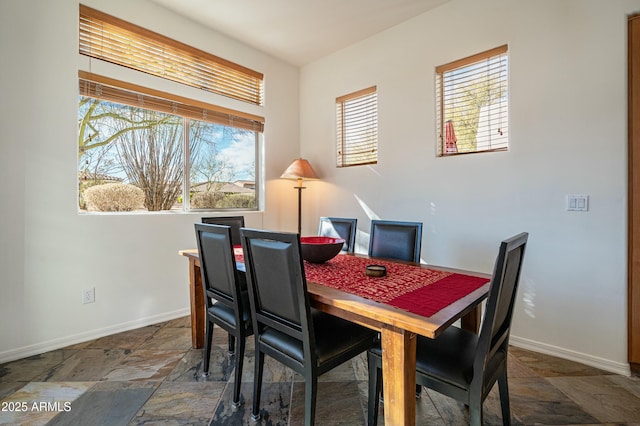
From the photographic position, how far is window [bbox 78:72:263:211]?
251 cm

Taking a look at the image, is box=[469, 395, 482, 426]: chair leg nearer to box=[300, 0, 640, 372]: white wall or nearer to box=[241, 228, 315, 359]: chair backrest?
box=[241, 228, 315, 359]: chair backrest

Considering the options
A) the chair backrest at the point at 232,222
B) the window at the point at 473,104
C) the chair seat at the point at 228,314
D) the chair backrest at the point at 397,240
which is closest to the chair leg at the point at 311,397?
the chair seat at the point at 228,314

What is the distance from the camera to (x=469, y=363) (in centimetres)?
121

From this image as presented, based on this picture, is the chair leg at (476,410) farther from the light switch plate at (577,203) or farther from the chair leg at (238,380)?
the light switch plate at (577,203)

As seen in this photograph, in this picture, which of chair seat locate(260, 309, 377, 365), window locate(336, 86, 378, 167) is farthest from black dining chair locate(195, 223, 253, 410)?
window locate(336, 86, 378, 167)

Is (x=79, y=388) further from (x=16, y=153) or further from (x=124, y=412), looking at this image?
(x=16, y=153)

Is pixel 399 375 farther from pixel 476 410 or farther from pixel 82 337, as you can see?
pixel 82 337

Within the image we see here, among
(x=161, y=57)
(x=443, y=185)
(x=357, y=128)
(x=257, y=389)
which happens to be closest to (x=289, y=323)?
(x=257, y=389)

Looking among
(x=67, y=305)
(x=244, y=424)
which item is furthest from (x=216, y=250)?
(x=67, y=305)

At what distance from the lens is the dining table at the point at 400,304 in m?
1.06

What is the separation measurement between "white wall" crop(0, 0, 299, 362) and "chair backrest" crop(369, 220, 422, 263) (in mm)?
1916

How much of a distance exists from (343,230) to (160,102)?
2.08m

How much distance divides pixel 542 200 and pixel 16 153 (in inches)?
149

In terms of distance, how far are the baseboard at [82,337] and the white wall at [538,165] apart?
93.8 inches
